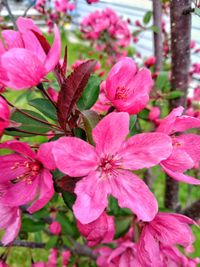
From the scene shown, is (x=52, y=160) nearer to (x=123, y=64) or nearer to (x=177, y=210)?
(x=123, y=64)

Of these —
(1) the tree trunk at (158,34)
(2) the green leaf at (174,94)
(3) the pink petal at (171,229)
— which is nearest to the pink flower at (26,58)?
(3) the pink petal at (171,229)

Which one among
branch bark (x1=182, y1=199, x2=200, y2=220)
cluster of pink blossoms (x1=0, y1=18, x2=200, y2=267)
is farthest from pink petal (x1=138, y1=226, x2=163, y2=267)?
branch bark (x1=182, y1=199, x2=200, y2=220)

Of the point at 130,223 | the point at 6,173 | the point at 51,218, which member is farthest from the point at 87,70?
the point at 51,218

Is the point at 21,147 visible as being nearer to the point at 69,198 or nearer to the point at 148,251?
the point at 69,198

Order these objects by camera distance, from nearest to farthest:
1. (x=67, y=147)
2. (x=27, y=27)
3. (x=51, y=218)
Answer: (x=67, y=147), (x=27, y=27), (x=51, y=218)

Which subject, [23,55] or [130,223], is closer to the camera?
[23,55]

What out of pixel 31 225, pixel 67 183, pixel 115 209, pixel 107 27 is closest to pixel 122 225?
pixel 115 209

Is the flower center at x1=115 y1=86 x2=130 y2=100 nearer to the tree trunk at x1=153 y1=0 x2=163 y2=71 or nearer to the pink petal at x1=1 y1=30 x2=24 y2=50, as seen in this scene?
the pink petal at x1=1 y1=30 x2=24 y2=50
